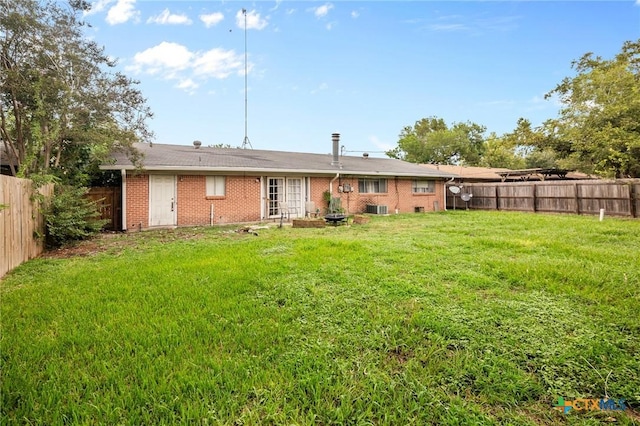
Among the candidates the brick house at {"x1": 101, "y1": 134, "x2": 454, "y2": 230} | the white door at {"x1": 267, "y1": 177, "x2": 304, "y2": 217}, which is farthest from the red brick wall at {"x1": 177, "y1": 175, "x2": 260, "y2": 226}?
the white door at {"x1": 267, "y1": 177, "x2": 304, "y2": 217}

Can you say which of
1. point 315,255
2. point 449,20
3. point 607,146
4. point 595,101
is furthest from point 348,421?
point 595,101

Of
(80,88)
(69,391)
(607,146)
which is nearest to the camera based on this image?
(69,391)

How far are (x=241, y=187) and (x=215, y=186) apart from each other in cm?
99

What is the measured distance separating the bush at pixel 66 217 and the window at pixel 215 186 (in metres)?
4.22

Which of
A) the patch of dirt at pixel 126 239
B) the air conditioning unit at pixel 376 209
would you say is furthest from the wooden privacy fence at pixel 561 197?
the patch of dirt at pixel 126 239

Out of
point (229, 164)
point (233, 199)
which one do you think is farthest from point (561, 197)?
point (229, 164)

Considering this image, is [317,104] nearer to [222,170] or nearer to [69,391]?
[222,170]

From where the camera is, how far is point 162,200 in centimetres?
1130

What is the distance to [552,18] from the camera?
1006cm

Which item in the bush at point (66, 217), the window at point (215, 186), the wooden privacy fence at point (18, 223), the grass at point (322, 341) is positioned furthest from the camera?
the window at point (215, 186)

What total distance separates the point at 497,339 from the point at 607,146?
730 inches

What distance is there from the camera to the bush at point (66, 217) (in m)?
7.33

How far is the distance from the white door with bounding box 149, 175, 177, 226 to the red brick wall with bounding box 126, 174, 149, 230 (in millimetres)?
157

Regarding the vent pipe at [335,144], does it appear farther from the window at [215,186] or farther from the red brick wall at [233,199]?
the window at [215,186]
